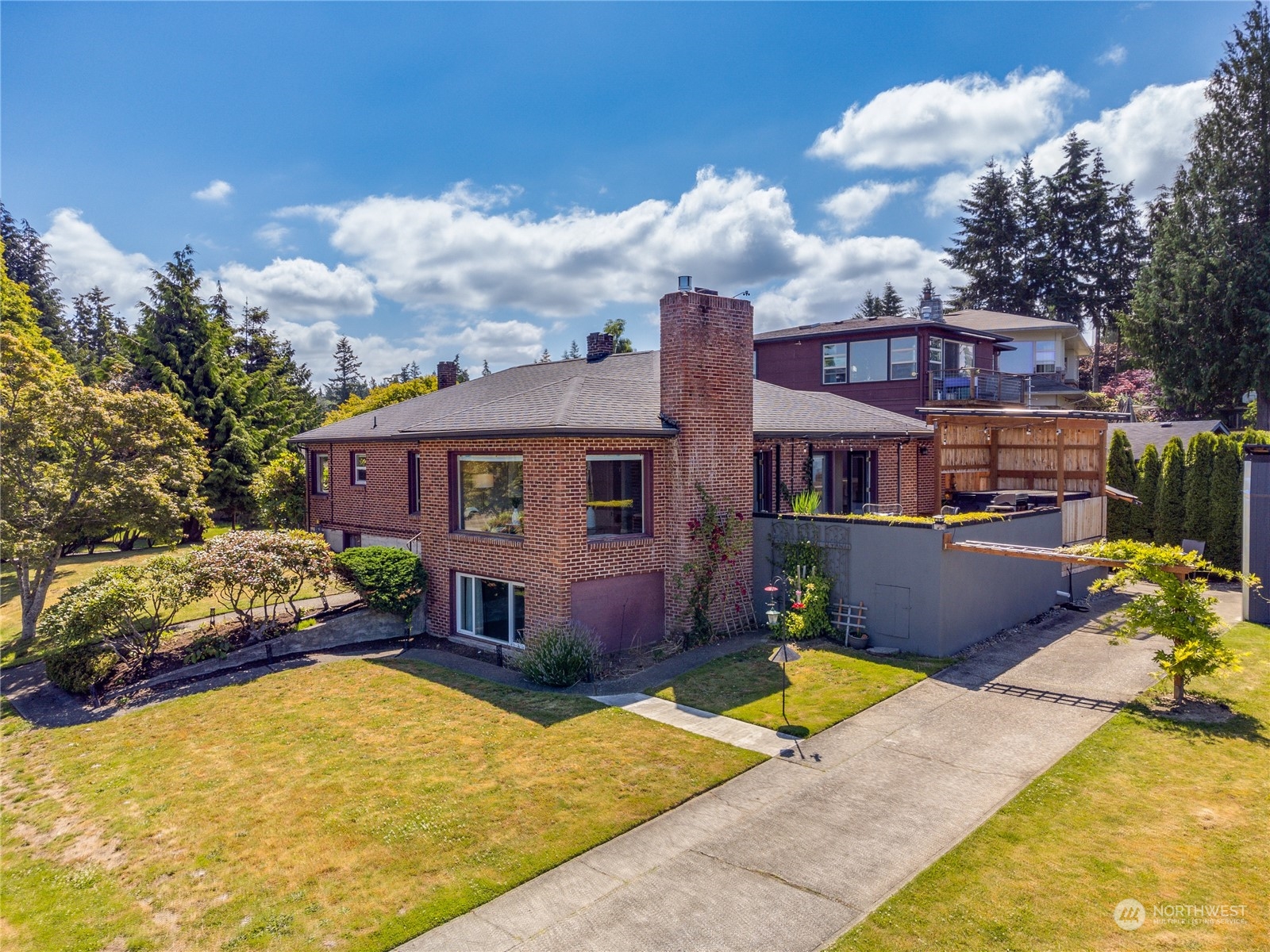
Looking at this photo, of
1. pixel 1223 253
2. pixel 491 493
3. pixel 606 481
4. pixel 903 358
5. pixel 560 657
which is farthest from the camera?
pixel 1223 253

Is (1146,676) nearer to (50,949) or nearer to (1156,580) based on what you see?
(1156,580)

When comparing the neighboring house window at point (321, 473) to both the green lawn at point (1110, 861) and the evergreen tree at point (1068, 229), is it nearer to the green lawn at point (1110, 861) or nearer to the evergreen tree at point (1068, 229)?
the green lawn at point (1110, 861)

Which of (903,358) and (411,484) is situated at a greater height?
(903,358)

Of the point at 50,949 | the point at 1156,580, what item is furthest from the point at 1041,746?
the point at 50,949

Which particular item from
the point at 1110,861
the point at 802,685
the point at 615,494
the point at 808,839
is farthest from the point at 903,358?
the point at 808,839

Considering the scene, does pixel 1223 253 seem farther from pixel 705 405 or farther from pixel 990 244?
pixel 705 405

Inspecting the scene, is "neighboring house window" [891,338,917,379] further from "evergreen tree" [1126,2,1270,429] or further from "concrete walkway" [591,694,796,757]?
"evergreen tree" [1126,2,1270,429]

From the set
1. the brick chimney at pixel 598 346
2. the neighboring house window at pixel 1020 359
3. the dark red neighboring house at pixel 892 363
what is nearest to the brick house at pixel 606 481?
the brick chimney at pixel 598 346
